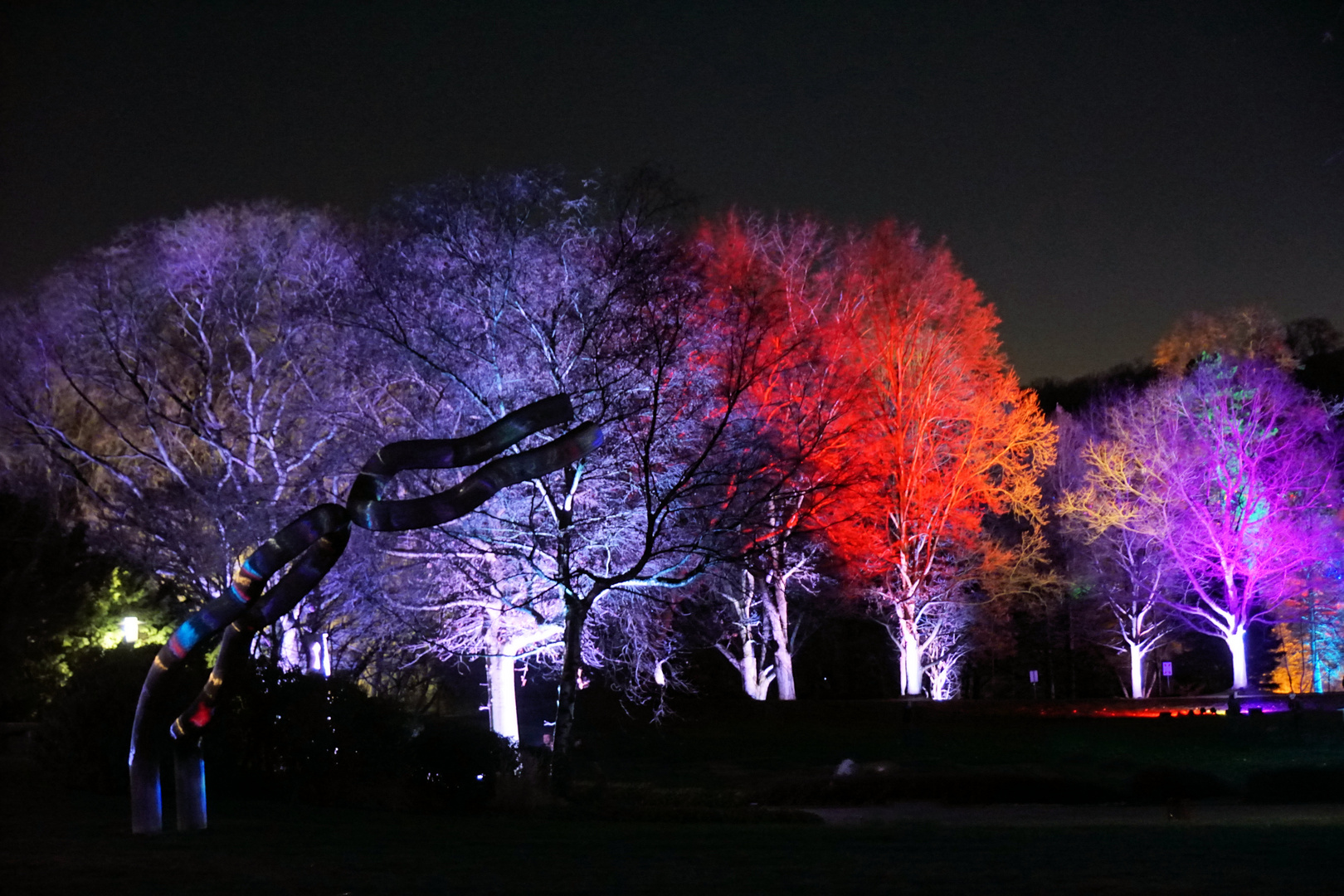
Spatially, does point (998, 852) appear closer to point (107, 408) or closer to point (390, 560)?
point (390, 560)

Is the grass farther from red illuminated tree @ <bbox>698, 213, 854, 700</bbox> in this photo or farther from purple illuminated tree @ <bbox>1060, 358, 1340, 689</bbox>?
purple illuminated tree @ <bbox>1060, 358, 1340, 689</bbox>

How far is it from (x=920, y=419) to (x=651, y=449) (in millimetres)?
19243

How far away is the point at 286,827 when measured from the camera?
11.1 metres

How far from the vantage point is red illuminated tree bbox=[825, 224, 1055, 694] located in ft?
115

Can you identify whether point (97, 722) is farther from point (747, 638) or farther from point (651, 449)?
point (747, 638)

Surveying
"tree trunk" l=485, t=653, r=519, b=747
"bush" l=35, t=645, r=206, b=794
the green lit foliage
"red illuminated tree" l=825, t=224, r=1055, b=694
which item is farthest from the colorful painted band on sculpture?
"red illuminated tree" l=825, t=224, r=1055, b=694

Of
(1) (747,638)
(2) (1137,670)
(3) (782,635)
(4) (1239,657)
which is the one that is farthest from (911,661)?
(2) (1137,670)

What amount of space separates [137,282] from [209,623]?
21.3m

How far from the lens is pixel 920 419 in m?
35.5

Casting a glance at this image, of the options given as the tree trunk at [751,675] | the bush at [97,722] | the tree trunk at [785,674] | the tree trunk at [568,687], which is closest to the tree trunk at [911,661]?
the tree trunk at [785,674]

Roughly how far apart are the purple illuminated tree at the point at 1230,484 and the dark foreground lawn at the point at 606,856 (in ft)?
90.2

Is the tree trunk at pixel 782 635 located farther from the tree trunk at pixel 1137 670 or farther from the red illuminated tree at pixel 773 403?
the tree trunk at pixel 1137 670

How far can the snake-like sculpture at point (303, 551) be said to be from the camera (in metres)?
9.06

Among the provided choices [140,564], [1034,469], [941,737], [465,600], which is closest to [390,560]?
[465,600]
